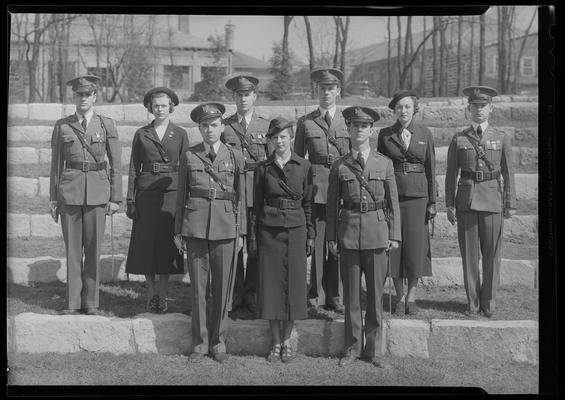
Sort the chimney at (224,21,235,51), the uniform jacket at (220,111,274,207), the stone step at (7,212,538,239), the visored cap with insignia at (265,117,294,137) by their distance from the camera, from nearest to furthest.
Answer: the visored cap with insignia at (265,117,294,137)
the chimney at (224,21,235,51)
the uniform jacket at (220,111,274,207)
the stone step at (7,212,538,239)

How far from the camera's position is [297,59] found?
7.53 meters

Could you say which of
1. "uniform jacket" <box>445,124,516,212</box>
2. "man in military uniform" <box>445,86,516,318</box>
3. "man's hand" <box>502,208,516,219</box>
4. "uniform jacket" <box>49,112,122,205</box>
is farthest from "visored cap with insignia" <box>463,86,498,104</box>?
"uniform jacket" <box>49,112,122,205</box>

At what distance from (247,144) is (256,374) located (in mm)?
2105

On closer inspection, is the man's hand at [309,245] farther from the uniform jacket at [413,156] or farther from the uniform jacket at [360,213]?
the uniform jacket at [413,156]

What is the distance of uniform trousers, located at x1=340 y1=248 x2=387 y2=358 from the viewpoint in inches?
228

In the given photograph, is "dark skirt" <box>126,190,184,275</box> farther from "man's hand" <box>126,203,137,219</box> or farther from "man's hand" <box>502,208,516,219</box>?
"man's hand" <box>502,208,516,219</box>

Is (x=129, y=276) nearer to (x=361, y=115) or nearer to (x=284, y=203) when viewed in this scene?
(x=284, y=203)

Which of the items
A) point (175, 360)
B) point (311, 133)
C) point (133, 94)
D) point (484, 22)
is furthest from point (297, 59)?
point (175, 360)

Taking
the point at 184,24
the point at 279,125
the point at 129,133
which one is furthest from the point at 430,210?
the point at 129,133

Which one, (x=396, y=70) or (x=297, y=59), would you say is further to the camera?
(x=396, y=70)

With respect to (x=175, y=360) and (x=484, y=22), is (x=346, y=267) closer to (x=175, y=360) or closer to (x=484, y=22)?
(x=175, y=360)

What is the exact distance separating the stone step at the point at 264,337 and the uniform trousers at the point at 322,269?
1.34 ft

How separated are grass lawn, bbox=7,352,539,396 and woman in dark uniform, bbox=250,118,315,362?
0.78 ft

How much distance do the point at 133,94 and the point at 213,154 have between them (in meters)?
3.59
